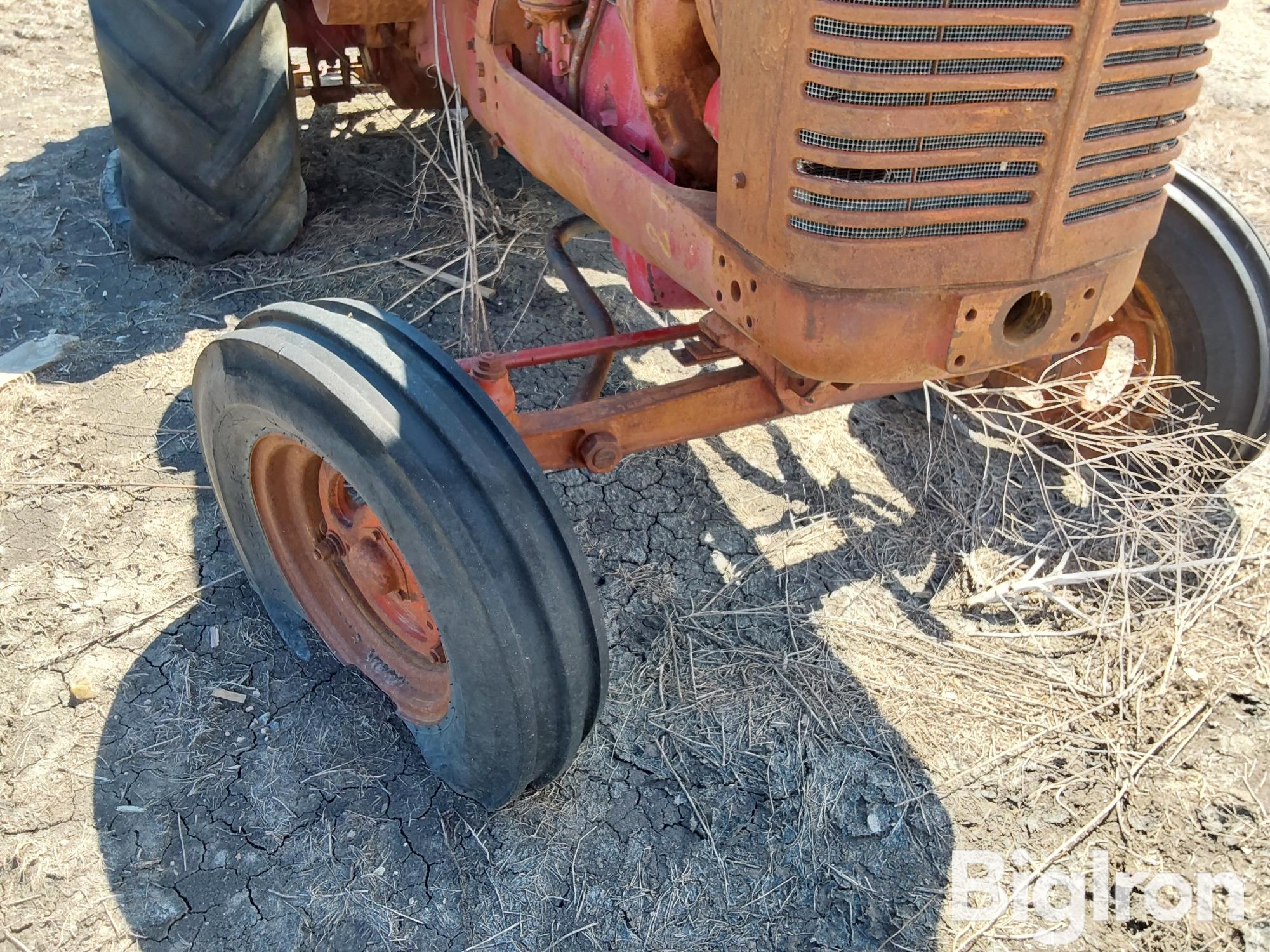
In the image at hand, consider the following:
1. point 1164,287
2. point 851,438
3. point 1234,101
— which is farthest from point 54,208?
point 1234,101

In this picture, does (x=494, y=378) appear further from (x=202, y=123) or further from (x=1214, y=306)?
(x=1214, y=306)

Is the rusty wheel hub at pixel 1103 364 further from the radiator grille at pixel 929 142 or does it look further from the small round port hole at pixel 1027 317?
the radiator grille at pixel 929 142

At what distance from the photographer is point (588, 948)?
2031 millimetres

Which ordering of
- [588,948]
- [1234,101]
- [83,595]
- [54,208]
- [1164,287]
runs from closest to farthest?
[588,948] < [83,595] < [1164,287] < [54,208] < [1234,101]

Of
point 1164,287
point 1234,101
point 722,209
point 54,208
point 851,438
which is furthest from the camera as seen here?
point 1234,101

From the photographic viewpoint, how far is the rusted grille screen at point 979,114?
1.51 metres

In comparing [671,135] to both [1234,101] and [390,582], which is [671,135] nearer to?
[390,582]

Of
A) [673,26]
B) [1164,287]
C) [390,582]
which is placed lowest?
[390,582]

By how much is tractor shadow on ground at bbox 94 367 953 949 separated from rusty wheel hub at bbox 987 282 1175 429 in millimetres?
872

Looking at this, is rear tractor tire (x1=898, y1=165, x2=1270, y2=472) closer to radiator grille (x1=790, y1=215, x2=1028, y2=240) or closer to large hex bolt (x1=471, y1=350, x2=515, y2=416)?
radiator grille (x1=790, y1=215, x2=1028, y2=240)

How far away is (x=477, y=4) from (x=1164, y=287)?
6.73 feet

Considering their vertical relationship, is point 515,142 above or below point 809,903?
above

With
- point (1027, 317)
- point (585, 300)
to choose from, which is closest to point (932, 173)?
point (1027, 317)

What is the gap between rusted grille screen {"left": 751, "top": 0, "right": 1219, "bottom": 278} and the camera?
1514mm
